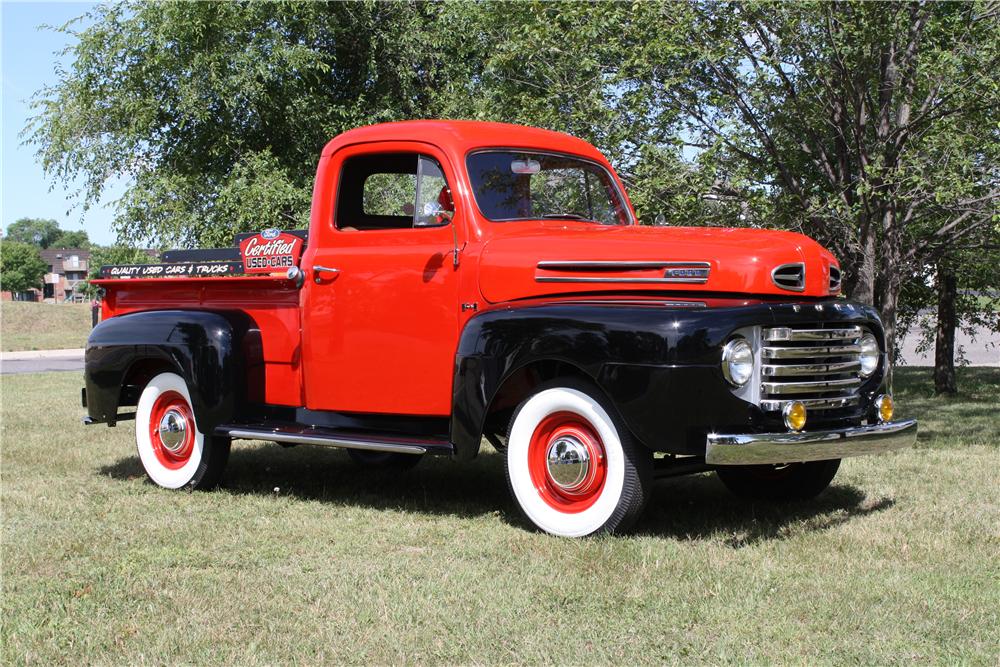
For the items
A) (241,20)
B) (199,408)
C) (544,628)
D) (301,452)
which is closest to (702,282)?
(544,628)

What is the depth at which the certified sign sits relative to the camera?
22.9 ft

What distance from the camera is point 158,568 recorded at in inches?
203

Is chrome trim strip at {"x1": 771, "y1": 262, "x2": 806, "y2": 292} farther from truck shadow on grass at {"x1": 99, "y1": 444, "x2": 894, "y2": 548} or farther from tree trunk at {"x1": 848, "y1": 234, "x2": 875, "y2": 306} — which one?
tree trunk at {"x1": 848, "y1": 234, "x2": 875, "y2": 306}

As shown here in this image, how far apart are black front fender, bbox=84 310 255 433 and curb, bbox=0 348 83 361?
2138cm

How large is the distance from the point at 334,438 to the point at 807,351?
271 cm

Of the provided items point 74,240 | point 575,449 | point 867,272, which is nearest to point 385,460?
point 575,449

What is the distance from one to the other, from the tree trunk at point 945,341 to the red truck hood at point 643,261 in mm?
10791

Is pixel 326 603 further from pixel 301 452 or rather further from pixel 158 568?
pixel 301 452

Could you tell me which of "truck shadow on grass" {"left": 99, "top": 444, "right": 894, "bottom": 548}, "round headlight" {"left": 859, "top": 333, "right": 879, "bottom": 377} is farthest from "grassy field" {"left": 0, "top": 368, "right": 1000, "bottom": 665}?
"round headlight" {"left": 859, "top": 333, "right": 879, "bottom": 377}

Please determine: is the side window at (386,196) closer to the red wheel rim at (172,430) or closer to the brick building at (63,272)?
the red wheel rim at (172,430)

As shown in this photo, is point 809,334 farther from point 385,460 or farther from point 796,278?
point 385,460

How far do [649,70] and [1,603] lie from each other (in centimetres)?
773

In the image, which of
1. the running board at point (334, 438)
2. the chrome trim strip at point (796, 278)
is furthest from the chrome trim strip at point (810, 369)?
the running board at point (334, 438)

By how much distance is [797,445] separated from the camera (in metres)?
5.21
